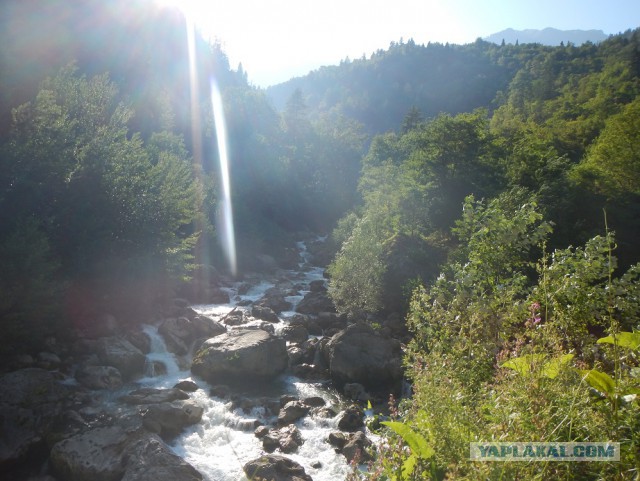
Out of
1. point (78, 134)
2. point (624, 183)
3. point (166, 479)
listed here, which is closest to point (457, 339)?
point (166, 479)

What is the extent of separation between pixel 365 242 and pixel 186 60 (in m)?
70.0

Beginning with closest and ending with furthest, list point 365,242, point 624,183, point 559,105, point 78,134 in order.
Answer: point 78,134 < point 365,242 < point 624,183 < point 559,105

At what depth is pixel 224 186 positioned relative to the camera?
151 ft

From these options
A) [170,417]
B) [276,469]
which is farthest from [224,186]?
[276,469]

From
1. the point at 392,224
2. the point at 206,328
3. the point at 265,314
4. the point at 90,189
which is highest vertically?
the point at 90,189

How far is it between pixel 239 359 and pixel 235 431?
365cm

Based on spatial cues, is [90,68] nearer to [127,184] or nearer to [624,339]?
[127,184]

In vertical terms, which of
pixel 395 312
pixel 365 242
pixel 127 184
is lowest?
pixel 395 312

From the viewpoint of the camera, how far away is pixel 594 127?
41688mm

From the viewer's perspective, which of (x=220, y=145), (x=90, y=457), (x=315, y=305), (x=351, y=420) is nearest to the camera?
(x=90, y=457)

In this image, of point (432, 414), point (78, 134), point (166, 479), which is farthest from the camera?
point (78, 134)

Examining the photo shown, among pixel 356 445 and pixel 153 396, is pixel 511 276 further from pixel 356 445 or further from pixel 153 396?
pixel 153 396

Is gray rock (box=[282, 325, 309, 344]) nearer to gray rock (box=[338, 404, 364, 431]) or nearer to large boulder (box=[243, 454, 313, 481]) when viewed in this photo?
gray rock (box=[338, 404, 364, 431])

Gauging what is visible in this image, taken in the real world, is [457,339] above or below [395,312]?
above
